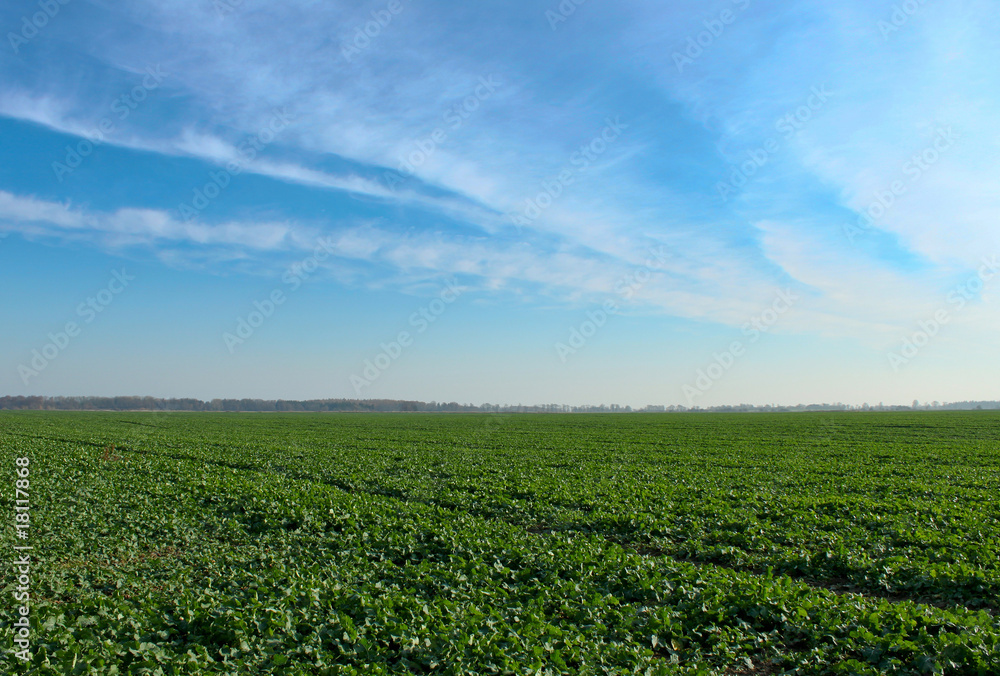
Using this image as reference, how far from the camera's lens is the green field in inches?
293

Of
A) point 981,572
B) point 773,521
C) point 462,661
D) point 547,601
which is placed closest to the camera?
point 462,661

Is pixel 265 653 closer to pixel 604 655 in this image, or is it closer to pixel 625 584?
pixel 604 655

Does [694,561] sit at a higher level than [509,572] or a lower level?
lower

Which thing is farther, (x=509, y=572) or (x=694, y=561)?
(x=694, y=561)

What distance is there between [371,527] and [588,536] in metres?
5.74

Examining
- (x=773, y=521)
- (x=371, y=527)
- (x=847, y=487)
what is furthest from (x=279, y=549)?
(x=847, y=487)

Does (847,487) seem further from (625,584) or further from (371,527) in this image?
(371,527)

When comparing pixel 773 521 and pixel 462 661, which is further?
pixel 773 521

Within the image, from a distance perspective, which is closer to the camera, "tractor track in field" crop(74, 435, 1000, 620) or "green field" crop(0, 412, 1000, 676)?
"green field" crop(0, 412, 1000, 676)

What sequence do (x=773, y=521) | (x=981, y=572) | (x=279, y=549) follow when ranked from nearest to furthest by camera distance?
(x=981, y=572) < (x=279, y=549) < (x=773, y=521)

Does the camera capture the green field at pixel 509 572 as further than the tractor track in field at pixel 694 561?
No

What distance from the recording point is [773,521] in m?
15.9

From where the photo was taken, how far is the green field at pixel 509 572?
24.4 ft

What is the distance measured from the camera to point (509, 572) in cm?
1107
